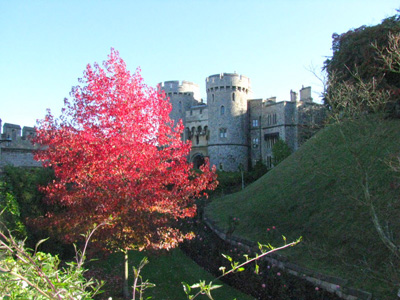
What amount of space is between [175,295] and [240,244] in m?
3.14

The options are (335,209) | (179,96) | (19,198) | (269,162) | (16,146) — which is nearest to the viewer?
(335,209)

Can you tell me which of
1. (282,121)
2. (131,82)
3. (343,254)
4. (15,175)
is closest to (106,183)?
(131,82)

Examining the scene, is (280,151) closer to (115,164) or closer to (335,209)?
(335,209)

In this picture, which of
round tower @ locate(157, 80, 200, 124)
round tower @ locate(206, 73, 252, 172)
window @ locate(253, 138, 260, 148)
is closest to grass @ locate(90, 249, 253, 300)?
round tower @ locate(206, 73, 252, 172)

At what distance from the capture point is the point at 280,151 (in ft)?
115

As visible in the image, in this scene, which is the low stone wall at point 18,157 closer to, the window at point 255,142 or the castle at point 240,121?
the castle at point 240,121

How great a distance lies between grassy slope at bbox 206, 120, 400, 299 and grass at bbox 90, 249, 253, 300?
89.0 inches

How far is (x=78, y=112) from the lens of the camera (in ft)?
30.3

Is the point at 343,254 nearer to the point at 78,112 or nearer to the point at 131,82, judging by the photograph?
the point at 131,82

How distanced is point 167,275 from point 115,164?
4.59 meters

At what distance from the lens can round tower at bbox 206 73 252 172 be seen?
40.9 metres

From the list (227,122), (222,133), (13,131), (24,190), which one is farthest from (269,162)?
(24,190)

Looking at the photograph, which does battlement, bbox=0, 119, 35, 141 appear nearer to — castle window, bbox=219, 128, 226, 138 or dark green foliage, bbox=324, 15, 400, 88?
dark green foliage, bbox=324, 15, 400, 88

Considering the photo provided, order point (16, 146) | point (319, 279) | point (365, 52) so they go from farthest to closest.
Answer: point (16, 146)
point (365, 52)
point (319, 279)
